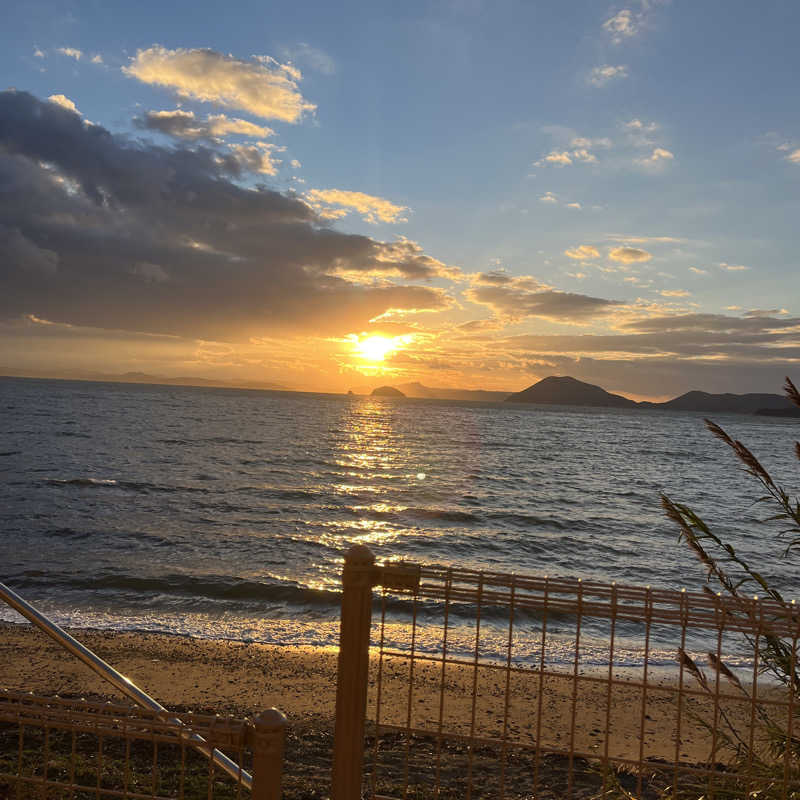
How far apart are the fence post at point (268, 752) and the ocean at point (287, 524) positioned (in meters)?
8.70

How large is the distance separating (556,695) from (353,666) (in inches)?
283

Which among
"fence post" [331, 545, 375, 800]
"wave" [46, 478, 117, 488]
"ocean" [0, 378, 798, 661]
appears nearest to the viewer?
"fence post" [331, 545, 375, 800]

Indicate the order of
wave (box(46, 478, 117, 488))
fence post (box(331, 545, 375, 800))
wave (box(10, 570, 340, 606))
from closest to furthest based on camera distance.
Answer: fence post (box(331, 545, 375, 800)) < wave (box(10, 570, 340, 606)) < wave (box(46, 478, 117, 488))

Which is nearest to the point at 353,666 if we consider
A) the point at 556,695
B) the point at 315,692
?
the point at 315,692

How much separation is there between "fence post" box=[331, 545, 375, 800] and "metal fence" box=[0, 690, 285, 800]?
421 millimetres

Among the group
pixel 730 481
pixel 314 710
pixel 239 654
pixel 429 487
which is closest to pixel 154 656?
pixel 239 654

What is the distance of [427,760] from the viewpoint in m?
6.43

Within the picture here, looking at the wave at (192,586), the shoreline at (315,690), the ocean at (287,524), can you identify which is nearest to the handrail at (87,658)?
the shoreline at (315,690)

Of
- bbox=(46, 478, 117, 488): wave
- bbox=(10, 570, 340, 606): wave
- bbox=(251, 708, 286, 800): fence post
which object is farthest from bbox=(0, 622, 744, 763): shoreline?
bbox=(46, 478, 117, 488): wave

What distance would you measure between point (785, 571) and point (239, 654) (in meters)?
15.8

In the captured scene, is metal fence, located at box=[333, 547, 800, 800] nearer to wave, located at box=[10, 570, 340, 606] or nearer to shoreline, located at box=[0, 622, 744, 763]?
shoreline, located at box=[0, 622, 744, 763]

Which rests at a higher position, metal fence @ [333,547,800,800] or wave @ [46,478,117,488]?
metal fence @ [333,547,800,800]

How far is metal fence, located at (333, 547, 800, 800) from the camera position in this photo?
2.81m

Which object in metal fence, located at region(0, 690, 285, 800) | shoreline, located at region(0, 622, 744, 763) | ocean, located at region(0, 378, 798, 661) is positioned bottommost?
ocean, located at region(0, 378, 798, 661)
